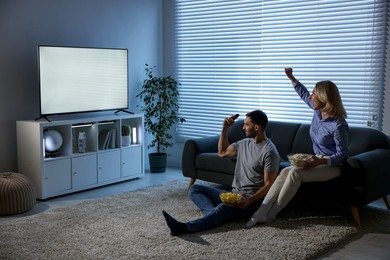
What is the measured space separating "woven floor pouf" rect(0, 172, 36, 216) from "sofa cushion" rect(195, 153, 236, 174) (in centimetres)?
166

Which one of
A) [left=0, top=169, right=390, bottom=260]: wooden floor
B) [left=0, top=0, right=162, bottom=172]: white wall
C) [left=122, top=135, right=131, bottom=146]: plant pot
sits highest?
[left=0, top=0, right=162, bottom=172]: white wall

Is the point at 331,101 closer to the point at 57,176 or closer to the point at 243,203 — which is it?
the point at 243,203

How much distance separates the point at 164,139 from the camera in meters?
6.65

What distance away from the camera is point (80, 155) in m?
5.22

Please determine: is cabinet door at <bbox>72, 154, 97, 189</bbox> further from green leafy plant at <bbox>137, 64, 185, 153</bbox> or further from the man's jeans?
the man's jeans

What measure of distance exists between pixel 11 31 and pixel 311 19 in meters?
3.17

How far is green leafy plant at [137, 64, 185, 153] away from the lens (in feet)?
20.4

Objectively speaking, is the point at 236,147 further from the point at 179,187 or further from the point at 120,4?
the point at 120,4

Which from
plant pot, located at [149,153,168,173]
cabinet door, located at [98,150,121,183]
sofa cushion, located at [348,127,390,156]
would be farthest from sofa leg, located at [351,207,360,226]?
plant pot, located at [149,153,168,173]

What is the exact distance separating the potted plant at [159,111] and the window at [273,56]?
32 centimetres

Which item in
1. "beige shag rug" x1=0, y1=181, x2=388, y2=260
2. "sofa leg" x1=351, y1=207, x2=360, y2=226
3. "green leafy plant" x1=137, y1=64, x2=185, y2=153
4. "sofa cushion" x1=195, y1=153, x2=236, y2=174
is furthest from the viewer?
"green leafy plant" x1=137, y1=64, x2=185, y2=153

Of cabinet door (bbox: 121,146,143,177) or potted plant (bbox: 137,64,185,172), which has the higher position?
potted plant (bbox: 137,64,185,172)

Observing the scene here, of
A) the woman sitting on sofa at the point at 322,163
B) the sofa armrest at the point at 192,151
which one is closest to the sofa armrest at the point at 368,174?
the woman sitting on sofa at the point at 322,163

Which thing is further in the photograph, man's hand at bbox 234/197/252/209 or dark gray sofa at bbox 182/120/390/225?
dark gray sofa at bbox 182/120/390/225
